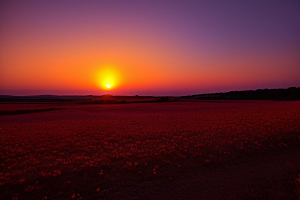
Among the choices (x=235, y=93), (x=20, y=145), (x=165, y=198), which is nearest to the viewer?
(x=165, y=198)

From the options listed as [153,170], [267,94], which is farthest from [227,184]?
[267,94]

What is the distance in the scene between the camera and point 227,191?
254 inches

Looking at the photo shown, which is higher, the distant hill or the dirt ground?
the distant hill

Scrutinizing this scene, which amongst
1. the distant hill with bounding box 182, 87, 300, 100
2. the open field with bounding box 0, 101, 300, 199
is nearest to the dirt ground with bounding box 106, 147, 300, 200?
the open field with bounding box 0, 101, 300, 199

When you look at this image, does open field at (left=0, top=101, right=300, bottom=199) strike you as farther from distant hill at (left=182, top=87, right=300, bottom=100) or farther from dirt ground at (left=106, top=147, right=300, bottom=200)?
distant hill at (left=182, top=87, right=300, bottom=100)

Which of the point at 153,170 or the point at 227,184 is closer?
the point at 227,184

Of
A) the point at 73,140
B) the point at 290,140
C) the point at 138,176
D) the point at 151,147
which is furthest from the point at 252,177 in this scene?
the point at 73,140

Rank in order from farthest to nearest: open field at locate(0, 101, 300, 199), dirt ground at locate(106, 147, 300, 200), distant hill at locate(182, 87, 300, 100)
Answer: distant hill at locate(182, 87, 300, 100) → open field at locate(0, 101, 300, 199) → dirt ground at locate(106, 147, 300, 200)

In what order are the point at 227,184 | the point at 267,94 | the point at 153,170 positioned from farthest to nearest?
the point at 267,94
the point at 153,170
the point at 227,184

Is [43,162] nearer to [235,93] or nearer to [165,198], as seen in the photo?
[165,198]

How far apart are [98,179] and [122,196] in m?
1.78

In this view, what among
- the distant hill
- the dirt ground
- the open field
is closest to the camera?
the dirt ground

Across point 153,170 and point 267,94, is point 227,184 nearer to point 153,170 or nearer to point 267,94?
point 153,170

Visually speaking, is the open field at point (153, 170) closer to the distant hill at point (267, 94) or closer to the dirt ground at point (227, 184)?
the dirt ground at point (227, 184)
